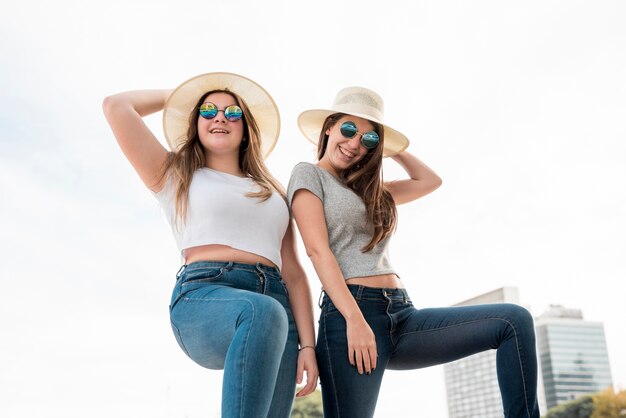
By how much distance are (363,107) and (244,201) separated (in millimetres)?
915

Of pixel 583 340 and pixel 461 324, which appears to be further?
pixel 583 340

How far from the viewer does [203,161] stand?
344 cm

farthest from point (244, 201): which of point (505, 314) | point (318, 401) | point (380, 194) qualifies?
point (318, 401)

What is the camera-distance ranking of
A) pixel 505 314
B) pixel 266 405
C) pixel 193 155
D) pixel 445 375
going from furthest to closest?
pixel 445 375 → pixel 193 155 → pixel 505 314 → pixel 266 405

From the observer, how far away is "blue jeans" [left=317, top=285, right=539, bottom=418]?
2777mm

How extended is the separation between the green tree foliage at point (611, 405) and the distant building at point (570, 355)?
44.2m

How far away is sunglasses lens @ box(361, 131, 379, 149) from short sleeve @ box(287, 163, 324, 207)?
320 millimetres

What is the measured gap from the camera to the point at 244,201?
3164 millimetres

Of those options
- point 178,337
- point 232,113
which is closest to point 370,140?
point 232,113

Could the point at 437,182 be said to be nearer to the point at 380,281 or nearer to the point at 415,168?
the point at 415,168

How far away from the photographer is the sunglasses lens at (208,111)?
3.44m

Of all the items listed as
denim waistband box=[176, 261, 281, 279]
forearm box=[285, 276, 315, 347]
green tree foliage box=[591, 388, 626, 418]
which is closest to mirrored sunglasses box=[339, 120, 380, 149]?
forearm box=[285, 276, 315, 347]

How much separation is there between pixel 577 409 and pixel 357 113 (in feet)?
146

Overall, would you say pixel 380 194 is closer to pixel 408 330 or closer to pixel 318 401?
pixel 408 330
